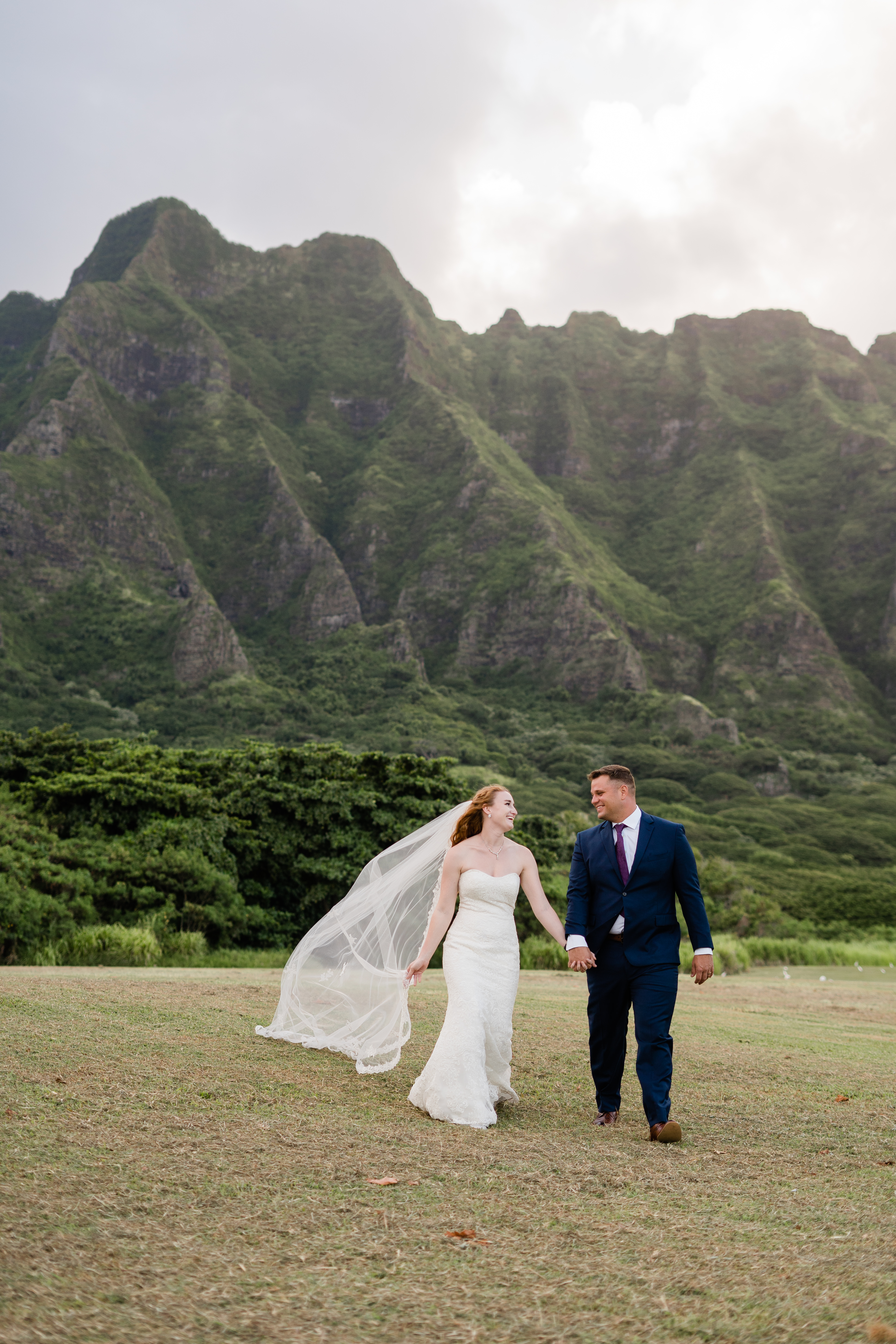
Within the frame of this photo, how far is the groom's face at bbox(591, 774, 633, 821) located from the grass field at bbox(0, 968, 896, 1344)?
5.47 ft

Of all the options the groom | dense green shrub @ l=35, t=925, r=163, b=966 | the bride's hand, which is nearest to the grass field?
the groom

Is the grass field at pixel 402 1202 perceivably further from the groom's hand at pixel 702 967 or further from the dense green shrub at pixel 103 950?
the dense green shrub at pixel 103 950

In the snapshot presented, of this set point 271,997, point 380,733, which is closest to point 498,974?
point 271,997

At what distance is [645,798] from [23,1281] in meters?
91.6

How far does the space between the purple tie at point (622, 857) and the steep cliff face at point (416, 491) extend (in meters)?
108

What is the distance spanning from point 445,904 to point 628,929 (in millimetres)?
1112

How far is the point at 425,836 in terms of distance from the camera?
22.9ft

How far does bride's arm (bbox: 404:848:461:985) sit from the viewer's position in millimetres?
5684

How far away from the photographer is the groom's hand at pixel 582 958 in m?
5.14

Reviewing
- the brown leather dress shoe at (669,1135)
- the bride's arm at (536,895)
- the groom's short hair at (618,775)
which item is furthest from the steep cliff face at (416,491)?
the brown leather dress shoe at (669,1135)

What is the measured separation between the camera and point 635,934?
207 inches

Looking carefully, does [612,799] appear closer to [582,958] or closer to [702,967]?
[582,958]

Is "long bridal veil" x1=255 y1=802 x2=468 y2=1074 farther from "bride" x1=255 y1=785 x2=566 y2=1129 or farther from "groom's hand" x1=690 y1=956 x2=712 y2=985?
"groom's hand" x1=690 y1=956 x2=712 y2=985

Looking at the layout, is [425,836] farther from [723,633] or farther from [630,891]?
[723,633]
